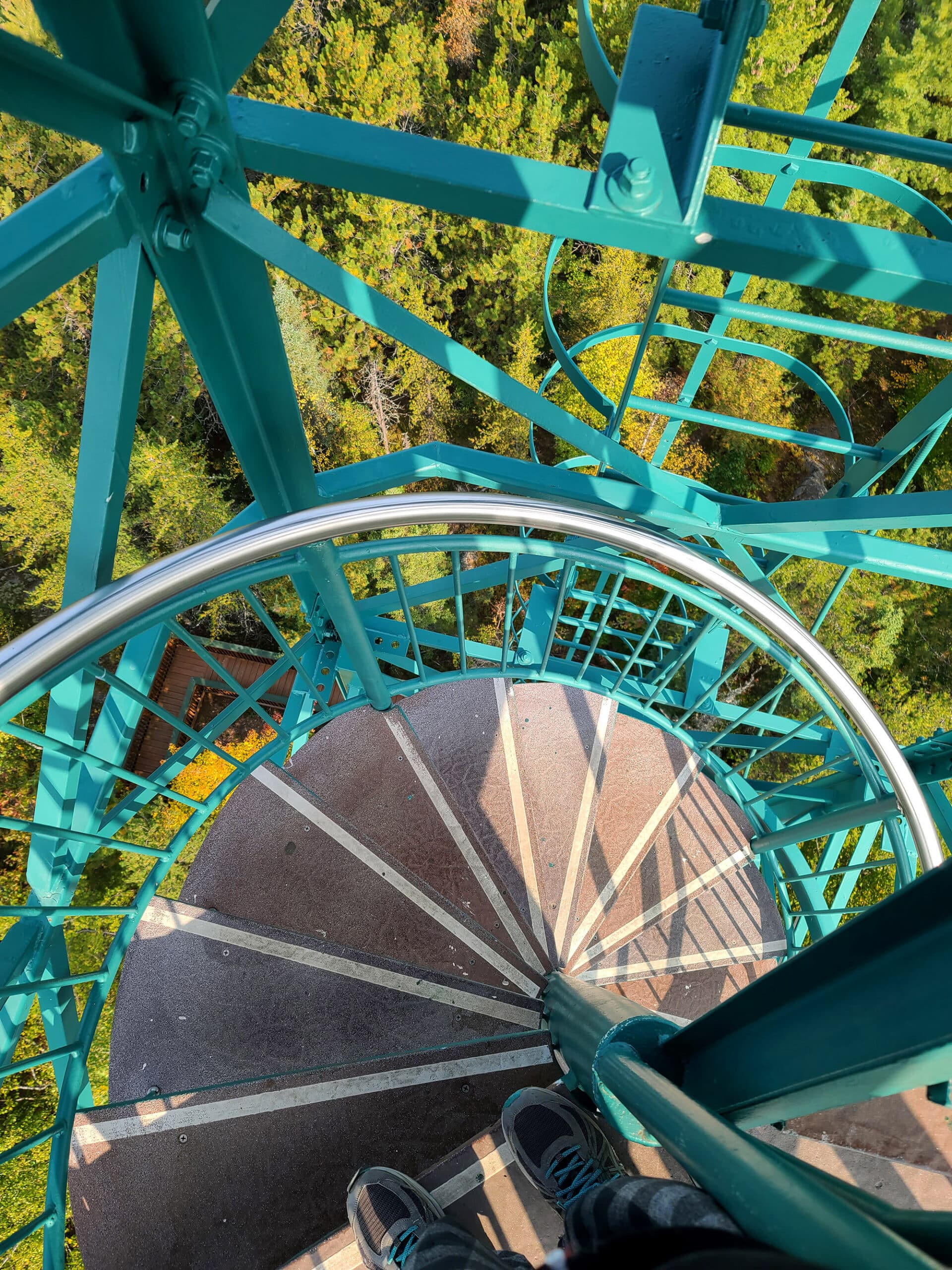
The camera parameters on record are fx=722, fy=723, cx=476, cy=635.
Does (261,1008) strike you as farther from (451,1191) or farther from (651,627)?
(651,627)

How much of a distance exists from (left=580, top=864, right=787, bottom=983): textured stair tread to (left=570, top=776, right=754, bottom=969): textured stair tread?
0.05 m

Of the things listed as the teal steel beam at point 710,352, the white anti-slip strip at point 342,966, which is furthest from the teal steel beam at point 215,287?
the teal steel beam at point 710,352

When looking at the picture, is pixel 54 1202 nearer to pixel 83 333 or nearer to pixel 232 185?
pixel 232 185

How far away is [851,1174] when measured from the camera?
2.92 metres

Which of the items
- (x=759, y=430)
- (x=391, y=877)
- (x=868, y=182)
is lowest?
(x=391, y=877)

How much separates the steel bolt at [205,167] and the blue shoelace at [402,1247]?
3.29 m

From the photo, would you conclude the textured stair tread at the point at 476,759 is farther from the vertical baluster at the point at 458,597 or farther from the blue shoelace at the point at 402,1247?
the blue shoelace at the point at 402,1247

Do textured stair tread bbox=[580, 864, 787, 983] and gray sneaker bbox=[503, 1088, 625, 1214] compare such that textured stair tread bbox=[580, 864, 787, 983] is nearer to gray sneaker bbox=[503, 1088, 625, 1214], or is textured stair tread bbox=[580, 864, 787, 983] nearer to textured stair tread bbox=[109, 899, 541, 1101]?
textured stair tread bbox=[109, 899, 541, 1101]

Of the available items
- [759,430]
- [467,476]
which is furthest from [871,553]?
[759,430]

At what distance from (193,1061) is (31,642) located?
2606mm

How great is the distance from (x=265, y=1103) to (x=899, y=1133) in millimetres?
2737

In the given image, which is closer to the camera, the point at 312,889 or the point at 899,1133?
the point at 899,1133

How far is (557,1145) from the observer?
262cm

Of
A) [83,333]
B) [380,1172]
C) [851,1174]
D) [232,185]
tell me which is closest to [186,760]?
[380,1172]
